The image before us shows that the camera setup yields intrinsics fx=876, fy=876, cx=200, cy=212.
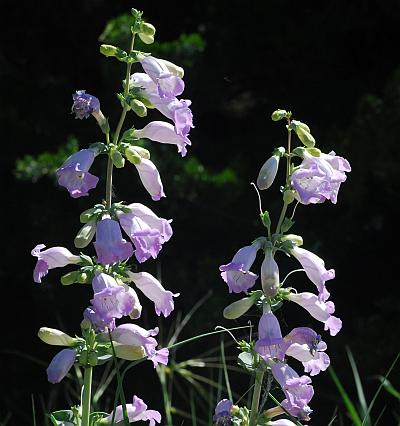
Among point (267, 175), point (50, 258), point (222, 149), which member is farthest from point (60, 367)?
point (222, 149)

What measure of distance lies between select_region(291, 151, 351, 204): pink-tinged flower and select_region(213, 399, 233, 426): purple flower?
1.36 ft

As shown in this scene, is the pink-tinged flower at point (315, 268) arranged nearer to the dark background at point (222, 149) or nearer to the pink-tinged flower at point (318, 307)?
the pink-tinged flower at point (318, 307)

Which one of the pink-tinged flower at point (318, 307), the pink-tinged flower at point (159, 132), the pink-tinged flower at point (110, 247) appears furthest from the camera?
the pink-tinged flower at point (159, 132)

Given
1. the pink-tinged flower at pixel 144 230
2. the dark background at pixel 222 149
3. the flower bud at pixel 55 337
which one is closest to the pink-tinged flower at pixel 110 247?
the pink-tinged flower at pixel 144 230

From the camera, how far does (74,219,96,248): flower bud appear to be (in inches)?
66.8

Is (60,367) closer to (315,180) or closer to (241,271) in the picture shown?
(241,271)

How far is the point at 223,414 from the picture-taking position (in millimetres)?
1665

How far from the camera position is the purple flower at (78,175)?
1696 millimetres

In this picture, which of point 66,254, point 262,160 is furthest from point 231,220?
point 66,254

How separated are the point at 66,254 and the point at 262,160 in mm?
3033

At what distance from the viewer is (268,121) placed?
4.88 meters

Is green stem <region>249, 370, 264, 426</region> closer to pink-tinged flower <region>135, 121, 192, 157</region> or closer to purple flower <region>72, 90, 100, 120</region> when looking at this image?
pink-tinged flower <region>135, 121, 192, 157</region>

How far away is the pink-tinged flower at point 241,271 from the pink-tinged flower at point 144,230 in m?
0.14

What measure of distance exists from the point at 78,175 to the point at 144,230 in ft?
0.56
